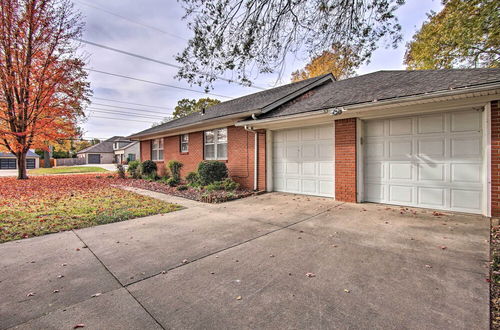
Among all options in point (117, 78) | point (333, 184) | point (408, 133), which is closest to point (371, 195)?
point (333, 184)

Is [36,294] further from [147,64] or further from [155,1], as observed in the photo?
[147,64]

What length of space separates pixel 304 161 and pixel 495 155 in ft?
A: 15.5

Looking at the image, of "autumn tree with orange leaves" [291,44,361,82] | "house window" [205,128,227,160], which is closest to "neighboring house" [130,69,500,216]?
"house window" [205,128,227,160]

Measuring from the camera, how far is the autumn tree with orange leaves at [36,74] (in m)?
12.0

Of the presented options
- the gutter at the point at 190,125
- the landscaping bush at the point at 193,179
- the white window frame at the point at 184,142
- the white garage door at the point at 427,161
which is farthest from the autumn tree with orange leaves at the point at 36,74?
the white garage door at the point at 427,161

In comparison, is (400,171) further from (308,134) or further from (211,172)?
(211,172)

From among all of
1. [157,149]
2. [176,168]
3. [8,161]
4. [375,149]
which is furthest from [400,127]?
[8,161]

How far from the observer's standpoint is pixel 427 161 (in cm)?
596

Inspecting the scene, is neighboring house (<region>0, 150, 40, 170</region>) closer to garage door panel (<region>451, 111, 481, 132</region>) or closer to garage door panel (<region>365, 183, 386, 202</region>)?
garage door panel (<region>365, 183, 386, 202</region>)

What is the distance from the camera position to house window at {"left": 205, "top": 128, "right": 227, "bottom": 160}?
10.9 m

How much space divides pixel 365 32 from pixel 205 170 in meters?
7.30

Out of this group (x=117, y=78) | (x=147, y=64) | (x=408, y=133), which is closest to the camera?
(x=408, y=133)

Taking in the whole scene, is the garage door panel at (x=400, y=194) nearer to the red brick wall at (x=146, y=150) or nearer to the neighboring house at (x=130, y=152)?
the red brick wall at (x=146, y=150)

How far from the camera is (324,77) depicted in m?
11.7
